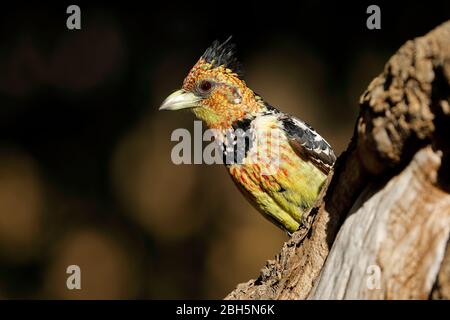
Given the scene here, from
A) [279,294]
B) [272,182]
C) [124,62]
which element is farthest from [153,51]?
[279,294]

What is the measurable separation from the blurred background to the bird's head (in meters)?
1.68

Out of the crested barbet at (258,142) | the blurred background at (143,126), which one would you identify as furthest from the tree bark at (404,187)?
the blurred background at (143,126)

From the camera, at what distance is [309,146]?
153 inches

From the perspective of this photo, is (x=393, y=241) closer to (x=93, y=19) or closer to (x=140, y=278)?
(x=140, y=278)

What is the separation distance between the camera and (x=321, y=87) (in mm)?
5879

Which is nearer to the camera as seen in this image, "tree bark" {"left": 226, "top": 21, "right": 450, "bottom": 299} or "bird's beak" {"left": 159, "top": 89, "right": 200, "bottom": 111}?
"tree bark" {"left": 226, "top": 21, "right": 450, "bottom": 299}

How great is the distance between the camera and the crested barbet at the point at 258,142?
3.84 m

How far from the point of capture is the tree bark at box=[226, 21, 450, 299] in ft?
6.93

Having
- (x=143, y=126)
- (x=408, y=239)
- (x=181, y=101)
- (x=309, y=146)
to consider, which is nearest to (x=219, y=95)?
(x=181, y=101)

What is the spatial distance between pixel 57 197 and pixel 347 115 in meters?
2.36

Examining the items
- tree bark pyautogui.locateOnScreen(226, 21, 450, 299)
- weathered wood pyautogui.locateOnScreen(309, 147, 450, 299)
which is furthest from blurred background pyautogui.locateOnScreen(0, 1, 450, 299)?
weathered wood pyautogui.locateOnScreen(309, 147, 450, 299)

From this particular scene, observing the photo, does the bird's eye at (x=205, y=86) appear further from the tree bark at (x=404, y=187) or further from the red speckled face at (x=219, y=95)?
the tree bark at (x=404, y=187)

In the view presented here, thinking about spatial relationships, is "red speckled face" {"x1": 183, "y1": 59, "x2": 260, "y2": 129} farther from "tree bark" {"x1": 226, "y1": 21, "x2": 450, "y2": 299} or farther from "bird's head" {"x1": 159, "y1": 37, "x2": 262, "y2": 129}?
"tree bark" {"x1": 226, "y1": 21, "x2": 450, "y2": 299}

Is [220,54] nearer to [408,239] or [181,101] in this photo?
[181,101]
